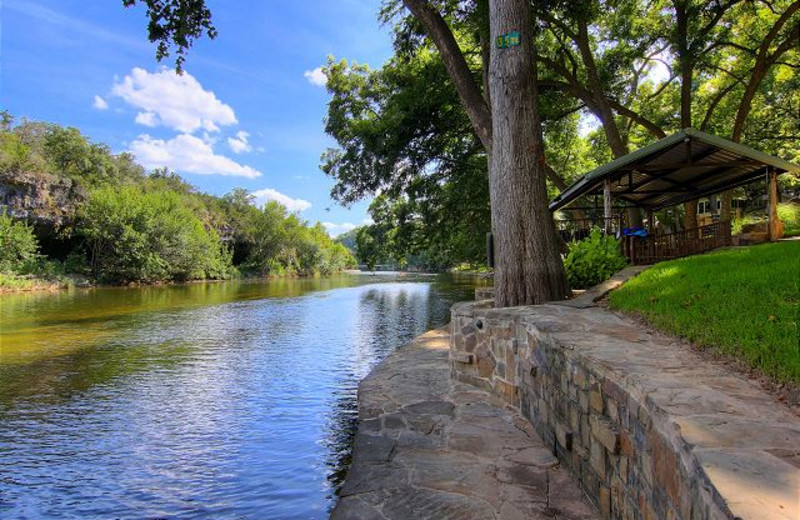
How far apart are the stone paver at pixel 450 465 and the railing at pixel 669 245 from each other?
565 cm

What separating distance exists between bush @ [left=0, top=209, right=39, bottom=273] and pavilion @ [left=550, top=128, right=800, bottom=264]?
32.3 m

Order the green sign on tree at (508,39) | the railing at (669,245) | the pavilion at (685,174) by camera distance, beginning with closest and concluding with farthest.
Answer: the green sign on tree at (508,39), the pavilion at (685,174), the railing at (669,245)

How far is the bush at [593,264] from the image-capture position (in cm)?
870

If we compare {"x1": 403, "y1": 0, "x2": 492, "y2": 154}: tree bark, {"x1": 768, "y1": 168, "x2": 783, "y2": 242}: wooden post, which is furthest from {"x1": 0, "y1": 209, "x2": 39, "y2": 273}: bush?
{"x1": 768, "y1": 168, "x2": 783, "y2": 242}: wooden post

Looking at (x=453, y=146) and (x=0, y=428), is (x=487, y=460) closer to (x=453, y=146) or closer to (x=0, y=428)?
(x=0, y=428)

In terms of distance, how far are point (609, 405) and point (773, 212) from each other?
31.1 ft

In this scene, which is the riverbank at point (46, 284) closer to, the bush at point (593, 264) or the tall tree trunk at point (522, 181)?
the bush at point (593, 264)

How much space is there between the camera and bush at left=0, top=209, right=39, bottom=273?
29047 mm

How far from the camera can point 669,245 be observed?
33.5 ft

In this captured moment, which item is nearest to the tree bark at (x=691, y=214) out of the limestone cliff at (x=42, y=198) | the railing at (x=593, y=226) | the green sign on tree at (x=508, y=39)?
the railing at (x=593, y=226)

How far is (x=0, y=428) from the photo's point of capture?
5.66m

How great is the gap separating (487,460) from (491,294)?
5.32 meters

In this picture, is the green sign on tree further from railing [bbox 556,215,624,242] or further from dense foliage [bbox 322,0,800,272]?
railing [bbox 556,215,624,242]

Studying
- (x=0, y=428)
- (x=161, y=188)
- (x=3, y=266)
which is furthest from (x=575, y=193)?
(x=161, y=188)
